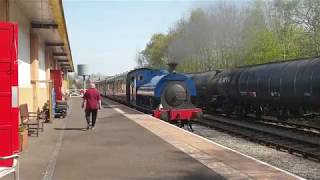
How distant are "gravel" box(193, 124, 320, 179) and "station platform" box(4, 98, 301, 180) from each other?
1461 millimetres

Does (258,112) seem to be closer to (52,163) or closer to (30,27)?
(30,27)

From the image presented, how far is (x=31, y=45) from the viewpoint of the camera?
24.2 m

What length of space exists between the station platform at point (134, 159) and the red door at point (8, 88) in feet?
5.11

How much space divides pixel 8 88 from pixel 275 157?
8.54m

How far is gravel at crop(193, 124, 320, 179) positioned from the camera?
11.4 metres

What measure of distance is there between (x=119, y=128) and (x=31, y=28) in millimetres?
8464

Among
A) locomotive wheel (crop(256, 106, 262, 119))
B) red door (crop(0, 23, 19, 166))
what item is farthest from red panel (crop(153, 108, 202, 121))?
red door (crop(0, 23, 19, 166))

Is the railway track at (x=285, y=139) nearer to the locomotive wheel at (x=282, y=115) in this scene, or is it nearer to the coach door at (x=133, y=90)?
the locomotive wheel at (x=282, y=115)

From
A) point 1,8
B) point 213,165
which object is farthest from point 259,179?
point 1,8

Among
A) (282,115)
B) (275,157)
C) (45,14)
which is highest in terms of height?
(45,14)

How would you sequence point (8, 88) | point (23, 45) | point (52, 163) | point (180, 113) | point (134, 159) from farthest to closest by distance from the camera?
point (180, 113) → point (23, 45) → point (134, 159) → point (52, 163) → point (8, 88)

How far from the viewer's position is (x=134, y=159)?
1028cm

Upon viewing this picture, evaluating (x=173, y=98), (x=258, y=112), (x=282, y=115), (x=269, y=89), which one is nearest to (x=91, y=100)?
(x=173, y=98)

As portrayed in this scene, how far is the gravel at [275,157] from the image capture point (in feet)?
37.3
